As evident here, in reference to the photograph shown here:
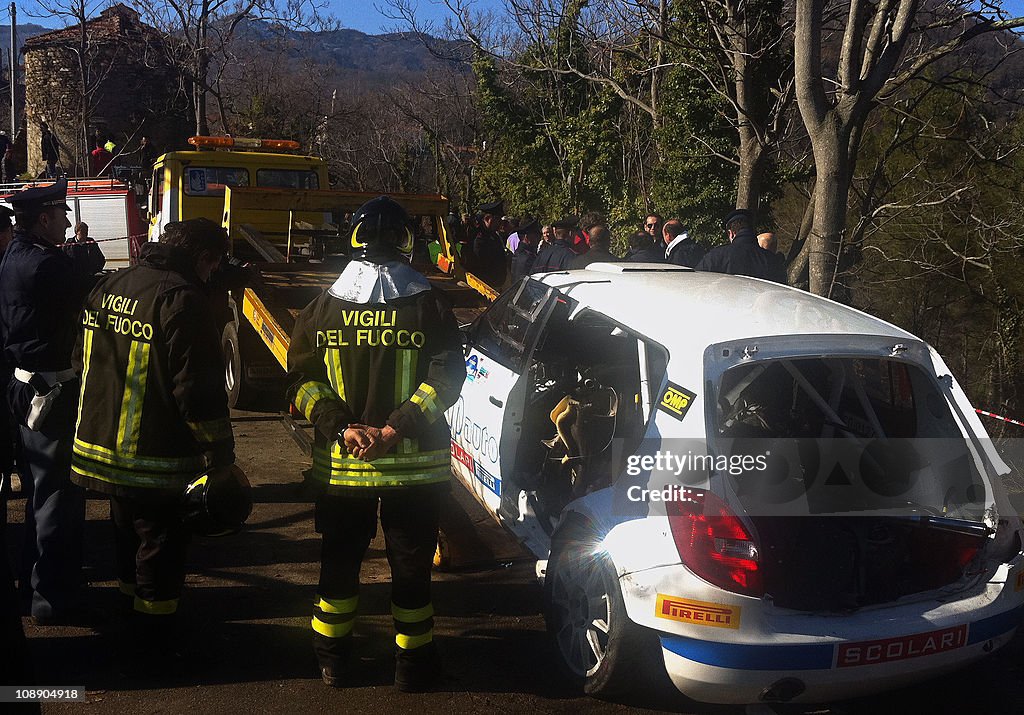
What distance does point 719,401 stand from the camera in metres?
3.76

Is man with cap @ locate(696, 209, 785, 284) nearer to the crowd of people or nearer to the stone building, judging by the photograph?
the crowd of people

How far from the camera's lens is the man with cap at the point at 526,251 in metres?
10.6

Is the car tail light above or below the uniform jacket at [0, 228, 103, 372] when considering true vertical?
below

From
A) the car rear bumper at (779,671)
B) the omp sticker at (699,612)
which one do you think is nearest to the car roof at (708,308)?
the omp sticker at (699,612)

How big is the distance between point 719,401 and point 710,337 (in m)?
0.24

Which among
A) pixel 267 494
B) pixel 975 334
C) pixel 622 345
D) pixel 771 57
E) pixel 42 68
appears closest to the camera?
pixel 622 345

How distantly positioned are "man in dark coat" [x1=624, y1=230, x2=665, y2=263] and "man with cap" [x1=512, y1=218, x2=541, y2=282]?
1102mm

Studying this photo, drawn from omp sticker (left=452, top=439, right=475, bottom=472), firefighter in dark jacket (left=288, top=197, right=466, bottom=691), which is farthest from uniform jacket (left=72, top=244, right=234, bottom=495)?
omp sticker (left=452, top=439, right=475, bottom=472)

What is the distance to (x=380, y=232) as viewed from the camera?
393 centimetres

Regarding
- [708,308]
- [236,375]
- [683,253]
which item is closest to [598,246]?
[683,253]

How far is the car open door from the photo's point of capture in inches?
188

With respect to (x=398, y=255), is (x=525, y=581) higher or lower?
lower

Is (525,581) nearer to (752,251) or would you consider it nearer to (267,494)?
(267,494)

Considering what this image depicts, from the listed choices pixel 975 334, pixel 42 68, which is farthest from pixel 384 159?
pixel 975 334
